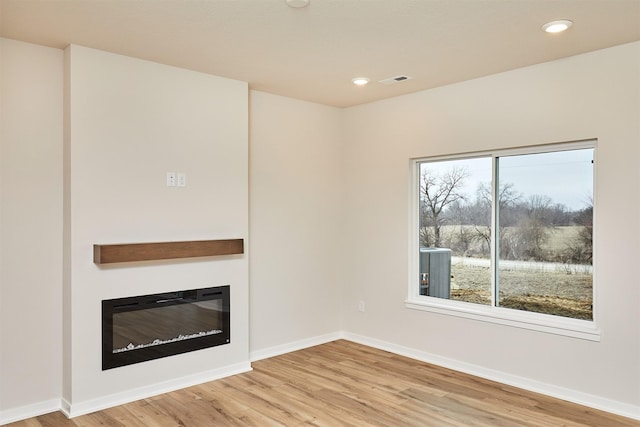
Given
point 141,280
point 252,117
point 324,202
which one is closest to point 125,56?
point 252,117

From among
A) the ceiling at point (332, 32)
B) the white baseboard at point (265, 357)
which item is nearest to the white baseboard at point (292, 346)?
the white baseboard at point (265, 357)

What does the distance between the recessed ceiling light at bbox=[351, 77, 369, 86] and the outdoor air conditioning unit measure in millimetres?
1666

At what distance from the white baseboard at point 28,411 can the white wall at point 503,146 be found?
2840mm

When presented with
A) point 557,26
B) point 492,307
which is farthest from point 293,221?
point 557,26

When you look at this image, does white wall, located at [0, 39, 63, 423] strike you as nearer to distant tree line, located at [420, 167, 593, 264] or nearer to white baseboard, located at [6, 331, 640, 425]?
white baseboard, located at [6, 331, 640, 425]

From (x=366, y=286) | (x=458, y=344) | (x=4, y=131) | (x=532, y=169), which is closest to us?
(x=4, y=131)

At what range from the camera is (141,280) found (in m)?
3.58

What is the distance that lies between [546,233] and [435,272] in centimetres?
112

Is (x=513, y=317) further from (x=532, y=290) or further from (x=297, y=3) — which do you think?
(x=297, y=3)

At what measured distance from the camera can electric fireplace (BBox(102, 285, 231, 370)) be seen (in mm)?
3459

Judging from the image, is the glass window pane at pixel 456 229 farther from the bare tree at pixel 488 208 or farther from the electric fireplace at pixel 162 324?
the electric fireplace at pixel 162 324

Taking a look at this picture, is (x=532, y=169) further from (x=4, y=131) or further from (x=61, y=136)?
(x=4, y=131)

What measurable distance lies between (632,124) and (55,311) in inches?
163

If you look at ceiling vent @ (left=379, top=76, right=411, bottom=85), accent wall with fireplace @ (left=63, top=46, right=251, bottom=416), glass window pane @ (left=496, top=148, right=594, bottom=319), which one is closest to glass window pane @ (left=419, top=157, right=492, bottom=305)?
glass window pane @ (left=496, top=148, right=594, bottom=319)
